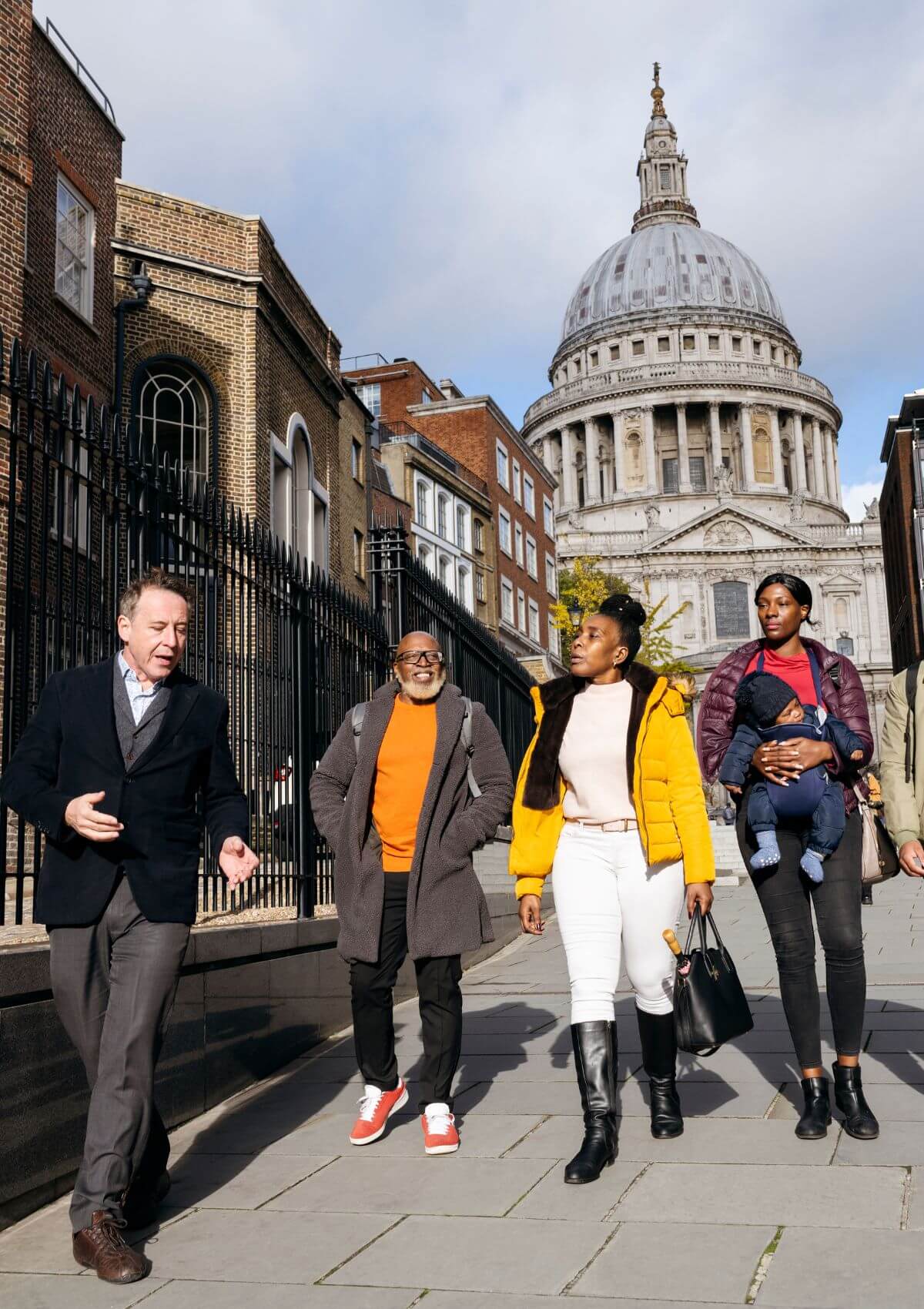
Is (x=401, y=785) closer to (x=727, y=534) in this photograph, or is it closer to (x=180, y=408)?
(x=180, y=408)

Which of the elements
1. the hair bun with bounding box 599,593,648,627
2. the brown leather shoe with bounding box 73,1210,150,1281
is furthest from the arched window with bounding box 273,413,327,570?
the brown leather shoe with bounding box 73,1210,150,1281

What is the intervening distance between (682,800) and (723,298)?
380ft

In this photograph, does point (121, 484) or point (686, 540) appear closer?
point (121, 484)

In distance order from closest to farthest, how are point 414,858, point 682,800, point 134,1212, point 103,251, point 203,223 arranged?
1. point 134,1212
2. point 682,800
3. point 414,858
4. point 103,251
5. point 203,223

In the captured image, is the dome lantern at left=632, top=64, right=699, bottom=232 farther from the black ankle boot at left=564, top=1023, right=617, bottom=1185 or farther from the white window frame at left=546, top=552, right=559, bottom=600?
the black ankle boot at left=564, top=1023, right=617, bottom=1185

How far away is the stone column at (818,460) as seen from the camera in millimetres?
107688

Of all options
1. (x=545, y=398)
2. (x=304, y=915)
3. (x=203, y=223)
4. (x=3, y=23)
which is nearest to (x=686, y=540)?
(x=545, y=398)

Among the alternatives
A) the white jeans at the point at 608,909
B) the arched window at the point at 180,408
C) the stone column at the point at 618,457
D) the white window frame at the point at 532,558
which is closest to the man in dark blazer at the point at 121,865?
the white jeans at the point at 608,909

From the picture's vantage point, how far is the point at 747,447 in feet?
345

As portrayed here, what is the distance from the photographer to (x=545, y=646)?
54281 millimetres

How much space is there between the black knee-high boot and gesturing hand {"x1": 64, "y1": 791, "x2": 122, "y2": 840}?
2.18 meters

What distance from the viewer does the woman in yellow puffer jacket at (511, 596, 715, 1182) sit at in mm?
4828

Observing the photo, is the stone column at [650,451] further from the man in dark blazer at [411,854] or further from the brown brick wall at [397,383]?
the man in dark blazer at [411,854]

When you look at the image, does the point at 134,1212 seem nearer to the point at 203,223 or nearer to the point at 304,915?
the point at 304,915
